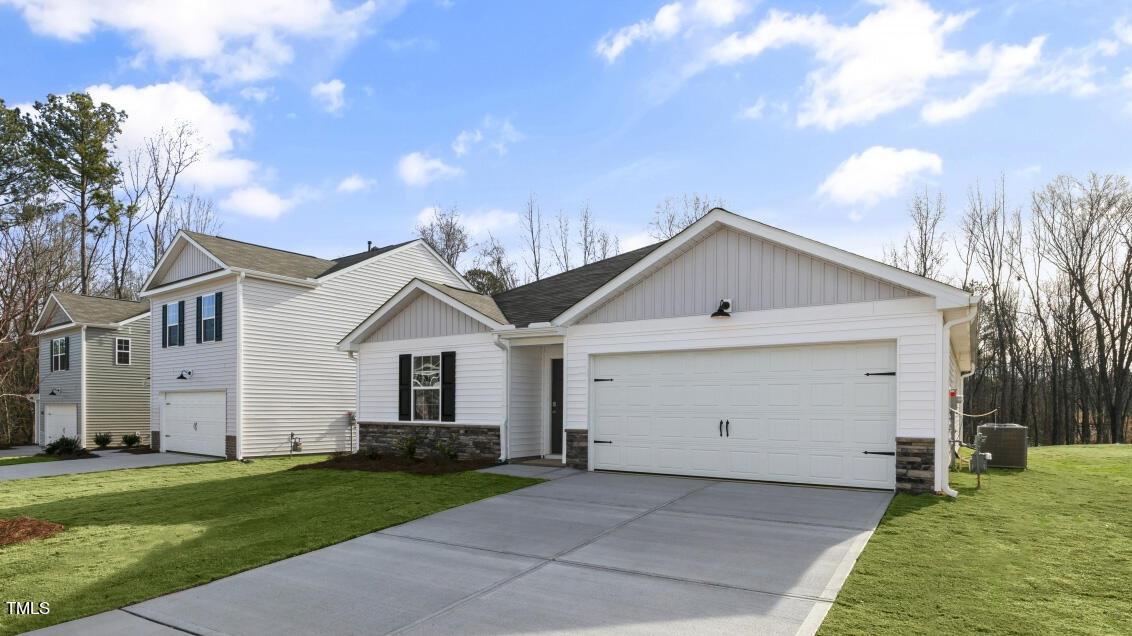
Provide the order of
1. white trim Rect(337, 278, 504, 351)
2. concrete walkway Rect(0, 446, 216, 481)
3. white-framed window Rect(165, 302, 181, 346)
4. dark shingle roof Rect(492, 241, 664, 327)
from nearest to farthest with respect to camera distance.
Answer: white trim Rect(337, 278, 504, 351)
dark shingle roof Rect(492, 241, 664, 327)
concrete walkway Rect(0, 446, 216, 481)
white-framed window Rect(165, 302, 181, 346)

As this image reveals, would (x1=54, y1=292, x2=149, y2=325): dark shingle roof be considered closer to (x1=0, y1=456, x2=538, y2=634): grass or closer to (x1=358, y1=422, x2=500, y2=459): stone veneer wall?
(x1=0, y1=456, x2=538, y2=634): grass

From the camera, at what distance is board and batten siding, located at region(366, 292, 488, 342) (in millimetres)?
14055

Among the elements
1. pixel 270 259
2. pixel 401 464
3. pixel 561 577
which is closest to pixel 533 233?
pixel 270 259

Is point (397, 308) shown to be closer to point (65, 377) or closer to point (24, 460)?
point (24, 460)

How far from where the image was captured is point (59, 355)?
24.3 meters

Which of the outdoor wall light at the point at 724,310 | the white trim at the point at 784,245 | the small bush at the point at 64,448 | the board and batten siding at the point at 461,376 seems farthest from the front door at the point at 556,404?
the small bush at the point at 64,448

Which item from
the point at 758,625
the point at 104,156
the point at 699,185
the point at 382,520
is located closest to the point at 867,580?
the point at 758,625

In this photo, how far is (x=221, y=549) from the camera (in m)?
7.05

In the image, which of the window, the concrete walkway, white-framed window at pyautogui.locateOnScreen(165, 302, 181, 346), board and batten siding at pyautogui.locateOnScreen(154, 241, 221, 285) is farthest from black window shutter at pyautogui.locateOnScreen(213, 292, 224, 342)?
the window

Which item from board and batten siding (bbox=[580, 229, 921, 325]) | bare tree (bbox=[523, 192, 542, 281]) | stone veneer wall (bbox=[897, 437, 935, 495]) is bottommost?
stone veneer wall (bbox=[897, 437, 935, 495])

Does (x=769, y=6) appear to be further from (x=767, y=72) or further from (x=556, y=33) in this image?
(x=556, y=33)

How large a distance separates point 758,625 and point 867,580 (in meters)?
1.39

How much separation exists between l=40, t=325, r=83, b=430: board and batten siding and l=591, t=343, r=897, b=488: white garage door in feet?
67.0

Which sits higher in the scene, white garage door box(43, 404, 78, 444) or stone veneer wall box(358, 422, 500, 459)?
stone veneer wall box(358, 422, 500, 459)
